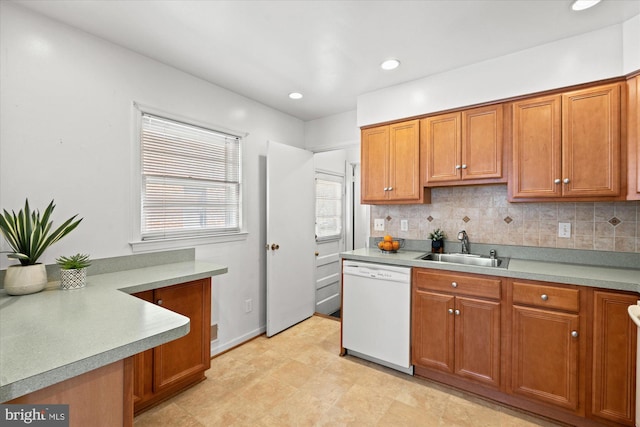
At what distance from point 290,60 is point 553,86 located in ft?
6.35

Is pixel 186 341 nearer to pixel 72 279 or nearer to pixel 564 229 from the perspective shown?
pixel 72 279

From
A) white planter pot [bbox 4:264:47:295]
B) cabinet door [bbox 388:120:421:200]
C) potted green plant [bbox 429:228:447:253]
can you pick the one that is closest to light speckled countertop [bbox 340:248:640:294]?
potted green plant [bbox 429:228:447:253]

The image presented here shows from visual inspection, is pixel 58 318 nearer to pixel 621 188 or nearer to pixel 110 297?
pixel 110 297

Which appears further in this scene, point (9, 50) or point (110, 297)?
point (9, 50)

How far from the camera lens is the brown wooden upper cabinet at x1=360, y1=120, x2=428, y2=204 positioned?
2.70 meters

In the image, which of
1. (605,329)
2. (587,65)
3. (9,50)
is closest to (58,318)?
(9,50)

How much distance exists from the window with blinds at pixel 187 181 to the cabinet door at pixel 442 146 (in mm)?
1837

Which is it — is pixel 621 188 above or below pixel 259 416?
above

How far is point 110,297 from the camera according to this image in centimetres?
152

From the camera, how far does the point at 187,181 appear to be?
2.60 metres

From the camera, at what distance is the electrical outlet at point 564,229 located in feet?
7.49

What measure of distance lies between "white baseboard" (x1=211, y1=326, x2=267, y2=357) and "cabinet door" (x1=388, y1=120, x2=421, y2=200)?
6.59ft

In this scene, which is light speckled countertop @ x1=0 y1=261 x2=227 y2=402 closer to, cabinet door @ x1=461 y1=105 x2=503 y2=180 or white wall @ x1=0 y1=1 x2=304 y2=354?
white wall @ x1=0 y1=1 x2=304 y2=354

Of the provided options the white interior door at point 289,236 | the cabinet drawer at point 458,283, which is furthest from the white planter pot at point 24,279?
the cabinet drawer at point 458,283
